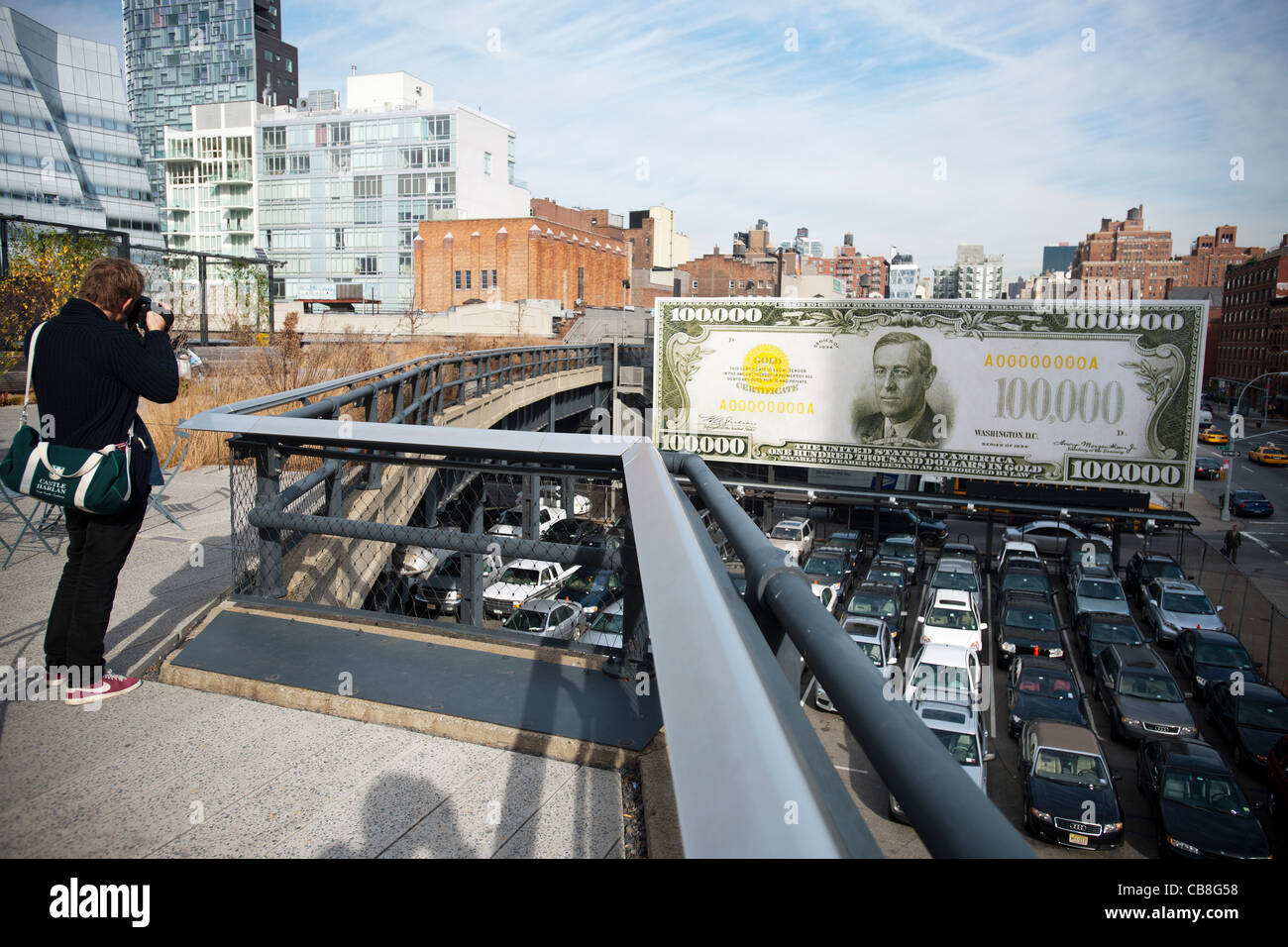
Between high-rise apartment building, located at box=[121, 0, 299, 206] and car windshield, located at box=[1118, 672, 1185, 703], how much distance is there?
532ft

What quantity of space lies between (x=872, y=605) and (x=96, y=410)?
19033mm

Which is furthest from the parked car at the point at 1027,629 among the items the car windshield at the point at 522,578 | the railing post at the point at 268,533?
the railing post at the point at 268,533

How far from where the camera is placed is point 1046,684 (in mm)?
16625

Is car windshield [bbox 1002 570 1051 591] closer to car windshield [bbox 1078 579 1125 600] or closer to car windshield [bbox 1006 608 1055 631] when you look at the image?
car windshield [bbox 1078 579 1125 600]

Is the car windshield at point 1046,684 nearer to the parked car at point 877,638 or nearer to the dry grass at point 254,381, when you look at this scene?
the parked car at point 877,638

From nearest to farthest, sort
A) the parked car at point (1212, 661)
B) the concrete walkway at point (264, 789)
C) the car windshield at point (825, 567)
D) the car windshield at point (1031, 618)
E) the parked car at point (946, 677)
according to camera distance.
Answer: the concrete walkway at point (264, 789) → the parked car at point (946, 677) → the parked car at point (1212, 661) → the car windshield at point (1031, 618) → the car windshield at point (825, 567)

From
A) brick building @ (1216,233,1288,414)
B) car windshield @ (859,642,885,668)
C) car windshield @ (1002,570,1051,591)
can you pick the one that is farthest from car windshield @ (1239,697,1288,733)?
brick building @ (1216,233,1288,414)

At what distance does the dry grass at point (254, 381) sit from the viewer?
13.5m

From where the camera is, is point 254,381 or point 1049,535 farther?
point 1049,535

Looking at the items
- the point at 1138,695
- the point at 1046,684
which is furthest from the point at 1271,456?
the point at 1046,684

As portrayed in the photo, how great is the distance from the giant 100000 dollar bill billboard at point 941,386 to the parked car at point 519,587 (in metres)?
8.37

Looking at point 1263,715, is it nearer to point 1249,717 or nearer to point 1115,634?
point 1249,717

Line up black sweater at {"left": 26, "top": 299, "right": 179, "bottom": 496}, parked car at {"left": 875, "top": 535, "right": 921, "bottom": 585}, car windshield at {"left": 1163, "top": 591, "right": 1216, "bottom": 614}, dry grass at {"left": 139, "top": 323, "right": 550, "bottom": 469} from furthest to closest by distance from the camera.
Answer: parked car at {"left": 875, "top": 535, "right": 921, "bottom": 585} → car windshield at {"left": 1163, "top": 591, "right": 1216, "bottom": 614} → dry grass at {"left": 139, "top": 323, "right": 550, "bottom": 469} → black sweater at {"left": 26, "top": 299, "right": 179, "bottom": 496}

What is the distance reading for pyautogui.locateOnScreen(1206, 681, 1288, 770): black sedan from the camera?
49.7ft
